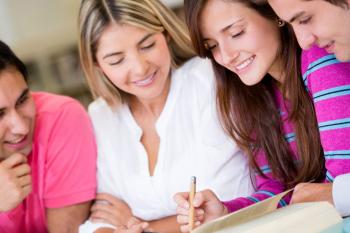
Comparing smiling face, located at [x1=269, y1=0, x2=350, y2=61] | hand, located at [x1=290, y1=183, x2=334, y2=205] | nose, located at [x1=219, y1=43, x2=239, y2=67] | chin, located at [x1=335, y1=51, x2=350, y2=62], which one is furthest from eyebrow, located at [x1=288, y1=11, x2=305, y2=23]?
hand, located at [x1=290, y1=183, x2=334, y2=205]

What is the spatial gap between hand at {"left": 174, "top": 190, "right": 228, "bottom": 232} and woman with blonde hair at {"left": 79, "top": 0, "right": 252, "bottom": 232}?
21 centimetres

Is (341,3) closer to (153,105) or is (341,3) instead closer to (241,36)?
(241,36)

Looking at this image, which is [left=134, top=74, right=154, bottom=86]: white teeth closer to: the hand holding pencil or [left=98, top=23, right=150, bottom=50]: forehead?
[left=98, top=23, right=150, bottom=50]: forehead

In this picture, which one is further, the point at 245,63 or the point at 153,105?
the point at 153,105

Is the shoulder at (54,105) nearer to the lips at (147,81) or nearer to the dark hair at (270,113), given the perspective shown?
the lips at (147,81)

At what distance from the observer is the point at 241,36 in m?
1.20

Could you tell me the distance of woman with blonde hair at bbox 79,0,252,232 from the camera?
1.41 meters

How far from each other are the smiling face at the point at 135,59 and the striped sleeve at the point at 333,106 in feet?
1.58

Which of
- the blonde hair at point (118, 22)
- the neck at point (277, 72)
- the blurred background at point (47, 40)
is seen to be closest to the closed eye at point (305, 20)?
the neck at point (277, 72)

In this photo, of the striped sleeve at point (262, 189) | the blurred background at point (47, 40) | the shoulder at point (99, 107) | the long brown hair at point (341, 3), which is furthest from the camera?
the blurred background at point (47, 40)

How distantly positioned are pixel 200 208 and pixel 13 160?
55 centimetres

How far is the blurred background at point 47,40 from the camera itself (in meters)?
3.53

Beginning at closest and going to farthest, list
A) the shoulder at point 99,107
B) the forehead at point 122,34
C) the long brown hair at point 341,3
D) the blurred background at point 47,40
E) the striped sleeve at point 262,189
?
the long brown hair at point 341,3
the striped sleeve at point 262,189
the forehead at point 122,34
the shoulder at point 99,107
the blurred background at point 47,40

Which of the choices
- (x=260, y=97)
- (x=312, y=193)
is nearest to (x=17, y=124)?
(x=260, y=97)
